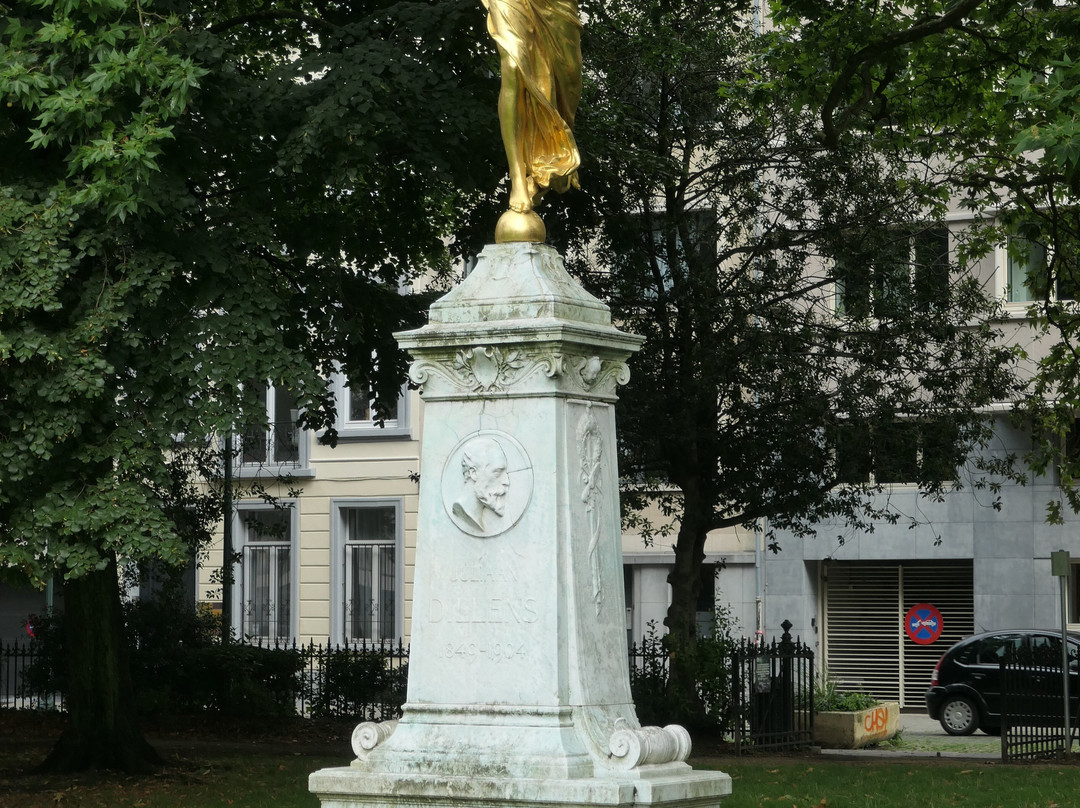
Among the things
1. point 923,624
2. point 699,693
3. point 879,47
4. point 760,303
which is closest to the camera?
point 879,47

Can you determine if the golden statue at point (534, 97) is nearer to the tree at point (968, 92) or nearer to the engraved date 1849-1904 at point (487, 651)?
the engraved date 1849-1904 at point (487, 651)

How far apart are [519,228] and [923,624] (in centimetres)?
2485

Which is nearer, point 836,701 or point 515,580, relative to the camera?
point 515,580

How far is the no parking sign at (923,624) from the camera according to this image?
108ft

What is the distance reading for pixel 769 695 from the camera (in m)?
22.4

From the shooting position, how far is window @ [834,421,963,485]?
21.4 m

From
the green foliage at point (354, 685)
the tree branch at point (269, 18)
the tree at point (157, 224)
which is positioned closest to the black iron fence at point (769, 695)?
the green foliage at point (354, 685)

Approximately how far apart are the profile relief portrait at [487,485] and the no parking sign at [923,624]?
81.7 feet

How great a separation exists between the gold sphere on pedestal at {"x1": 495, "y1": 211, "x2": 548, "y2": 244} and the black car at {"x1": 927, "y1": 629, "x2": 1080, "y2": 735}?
59.5 ft

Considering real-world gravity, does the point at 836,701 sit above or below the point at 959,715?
above

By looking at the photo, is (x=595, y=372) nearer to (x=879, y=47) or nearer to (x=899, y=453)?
(x=879, y=47)

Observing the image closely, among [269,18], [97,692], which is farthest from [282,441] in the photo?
[97,692]

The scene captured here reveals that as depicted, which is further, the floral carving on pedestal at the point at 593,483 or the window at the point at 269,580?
the window at the point at 269,580

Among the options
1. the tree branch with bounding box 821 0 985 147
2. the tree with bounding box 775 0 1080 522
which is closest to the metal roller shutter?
the tree with bounding box 775 0 1080 522
